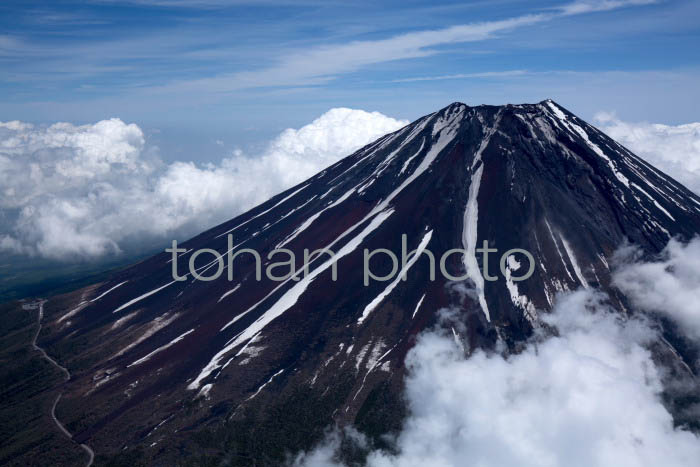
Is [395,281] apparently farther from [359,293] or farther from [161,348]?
A: [161,348]

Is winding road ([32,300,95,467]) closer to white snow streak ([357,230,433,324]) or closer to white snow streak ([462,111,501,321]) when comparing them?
white snow streak ([357,230,433,324])

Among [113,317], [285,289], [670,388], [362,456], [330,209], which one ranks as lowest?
[362,456]

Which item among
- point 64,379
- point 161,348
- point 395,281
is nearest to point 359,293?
point 395,281

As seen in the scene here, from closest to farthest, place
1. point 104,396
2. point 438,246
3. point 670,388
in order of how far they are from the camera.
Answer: point 670,388 < point 104,396 < point 438,246

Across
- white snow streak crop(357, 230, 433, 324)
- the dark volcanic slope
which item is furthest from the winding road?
white snow streak crop(357, 230, 433, 324)

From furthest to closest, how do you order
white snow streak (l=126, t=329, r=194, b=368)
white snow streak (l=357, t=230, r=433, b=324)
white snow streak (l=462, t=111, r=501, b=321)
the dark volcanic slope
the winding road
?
white snow streak (l=126, t=329, r=194, b=368), white snow streak (l=462, t=111, r=501, b=321), white snow streak (l=357, t=230, r=433, b=324), the dark volcanic slope, the winding road

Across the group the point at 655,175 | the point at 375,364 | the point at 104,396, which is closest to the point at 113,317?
the point at 104,396

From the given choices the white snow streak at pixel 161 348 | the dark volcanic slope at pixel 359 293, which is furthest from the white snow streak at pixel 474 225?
the white snow streak at pixel 161 348

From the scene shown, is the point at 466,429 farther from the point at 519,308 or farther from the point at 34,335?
the point at 34,335
